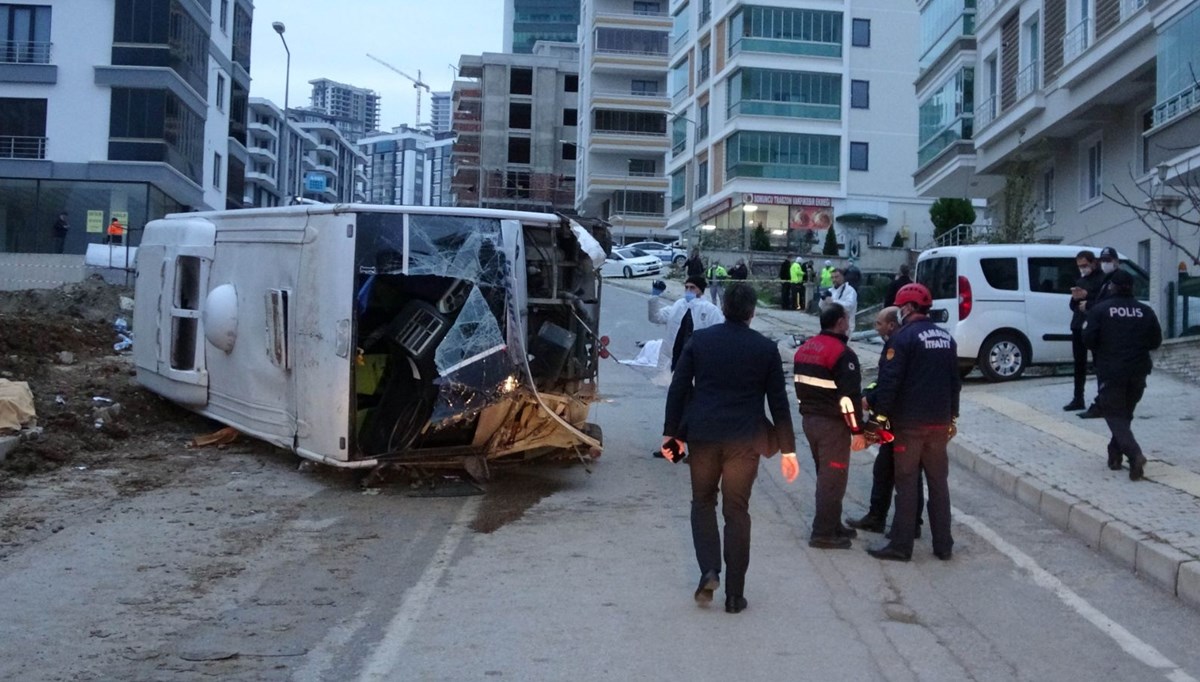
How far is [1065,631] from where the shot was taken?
6.95 metres

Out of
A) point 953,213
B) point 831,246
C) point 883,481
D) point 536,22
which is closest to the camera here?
point 883,481

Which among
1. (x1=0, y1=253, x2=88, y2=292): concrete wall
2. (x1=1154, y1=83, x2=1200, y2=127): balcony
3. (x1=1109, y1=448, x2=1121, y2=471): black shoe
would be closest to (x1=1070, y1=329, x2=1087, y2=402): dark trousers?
(x1=1109, y1=448, x2=1121, y2=471): black shoe

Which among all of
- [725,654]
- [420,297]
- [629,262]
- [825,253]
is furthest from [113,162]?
[725,654]

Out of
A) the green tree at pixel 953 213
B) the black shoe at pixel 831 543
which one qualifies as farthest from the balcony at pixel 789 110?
the black shoe at pixel 831 543

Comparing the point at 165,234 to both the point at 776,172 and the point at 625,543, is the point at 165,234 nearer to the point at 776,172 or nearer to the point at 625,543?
the point at 625,543

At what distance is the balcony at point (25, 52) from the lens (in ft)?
139

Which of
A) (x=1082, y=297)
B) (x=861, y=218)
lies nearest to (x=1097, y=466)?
(x=1082, y=297)

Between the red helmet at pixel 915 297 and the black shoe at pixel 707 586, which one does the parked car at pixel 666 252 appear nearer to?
the red helmet at pixel 915 297

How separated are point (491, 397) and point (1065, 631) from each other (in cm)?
505

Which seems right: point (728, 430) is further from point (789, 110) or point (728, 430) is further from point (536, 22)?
point (536, 22)

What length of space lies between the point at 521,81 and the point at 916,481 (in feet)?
315

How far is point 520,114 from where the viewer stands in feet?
333

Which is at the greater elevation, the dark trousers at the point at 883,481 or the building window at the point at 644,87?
the building window at the point at 644,87

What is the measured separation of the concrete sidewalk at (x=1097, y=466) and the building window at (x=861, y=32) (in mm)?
47764
